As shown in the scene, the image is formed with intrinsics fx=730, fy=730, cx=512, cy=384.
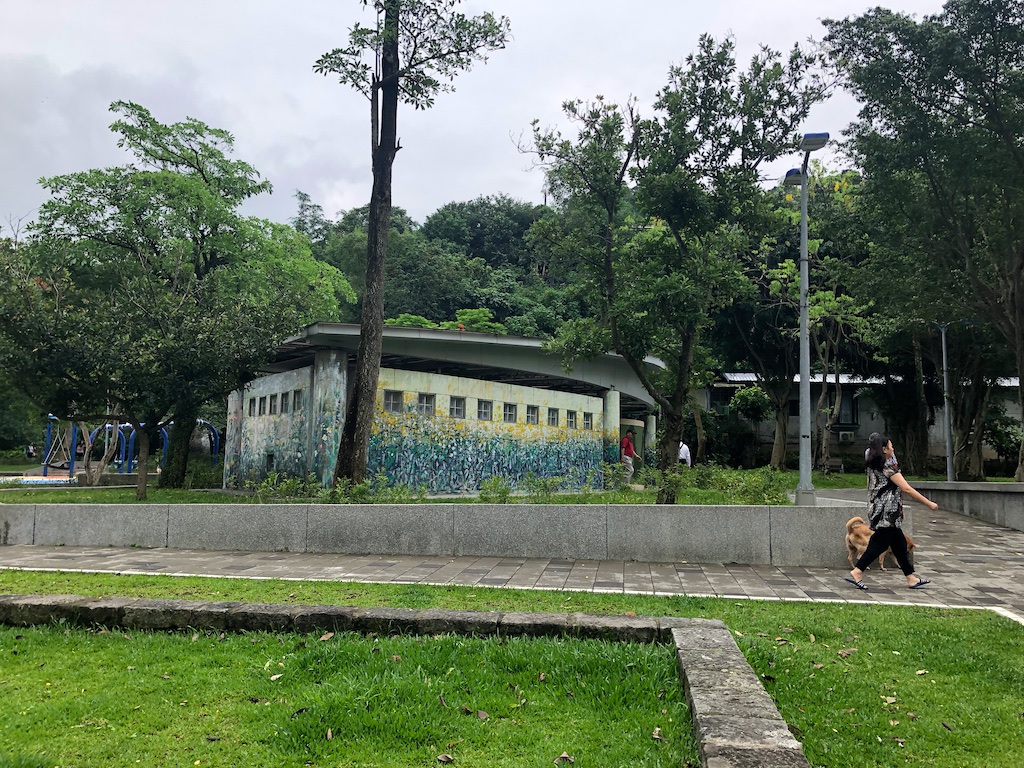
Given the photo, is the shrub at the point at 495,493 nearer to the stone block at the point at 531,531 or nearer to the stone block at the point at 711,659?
the stone block at the point at 531,531

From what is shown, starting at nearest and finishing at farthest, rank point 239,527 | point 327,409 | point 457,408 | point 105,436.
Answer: point 239,527
point 327,409
point 457,408
point 105,436

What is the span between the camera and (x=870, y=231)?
67.8 feet

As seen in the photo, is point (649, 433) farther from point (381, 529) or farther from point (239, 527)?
point (239, 527)

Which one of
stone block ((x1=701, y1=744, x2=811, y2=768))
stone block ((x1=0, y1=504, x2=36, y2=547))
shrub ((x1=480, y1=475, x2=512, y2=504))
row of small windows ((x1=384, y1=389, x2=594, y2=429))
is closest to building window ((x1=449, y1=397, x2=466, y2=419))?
row of small windows ((x1=384, y1=389, x2=594, y2=429))

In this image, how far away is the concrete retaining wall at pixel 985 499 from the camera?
16.7 metres

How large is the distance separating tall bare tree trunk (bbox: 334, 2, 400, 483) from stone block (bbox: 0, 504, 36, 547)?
5164mm

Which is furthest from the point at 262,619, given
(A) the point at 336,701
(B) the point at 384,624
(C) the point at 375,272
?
(C) the point at 375,272

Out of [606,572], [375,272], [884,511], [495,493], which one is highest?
[375,272]

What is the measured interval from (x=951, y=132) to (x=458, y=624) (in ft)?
56.0

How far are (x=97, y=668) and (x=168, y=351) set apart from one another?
14.0 m

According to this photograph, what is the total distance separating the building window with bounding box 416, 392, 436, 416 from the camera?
20.3m

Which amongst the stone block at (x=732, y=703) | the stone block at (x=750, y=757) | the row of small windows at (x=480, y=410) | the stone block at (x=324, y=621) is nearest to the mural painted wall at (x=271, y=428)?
the row of small windows at (x=480, y=410)

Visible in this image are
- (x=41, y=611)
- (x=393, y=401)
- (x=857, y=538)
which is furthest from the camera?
(x=393, y=401)

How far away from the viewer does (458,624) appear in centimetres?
542
